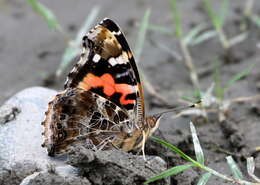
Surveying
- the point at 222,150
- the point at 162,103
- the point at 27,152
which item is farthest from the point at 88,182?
the point at 162,103

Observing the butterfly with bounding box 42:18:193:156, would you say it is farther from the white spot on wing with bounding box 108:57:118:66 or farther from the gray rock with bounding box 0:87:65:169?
the gray rock with bounding box 0:87:65:169

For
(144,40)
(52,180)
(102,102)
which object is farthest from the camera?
(144,40)

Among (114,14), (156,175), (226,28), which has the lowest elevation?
(156,175)

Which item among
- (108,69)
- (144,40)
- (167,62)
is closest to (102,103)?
(108,69)

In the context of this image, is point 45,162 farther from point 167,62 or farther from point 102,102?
point 167,62

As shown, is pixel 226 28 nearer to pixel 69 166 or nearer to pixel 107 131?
pixel 107 131

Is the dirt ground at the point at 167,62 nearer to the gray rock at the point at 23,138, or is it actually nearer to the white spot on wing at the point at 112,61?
the white spot on wing at the point at 112,61

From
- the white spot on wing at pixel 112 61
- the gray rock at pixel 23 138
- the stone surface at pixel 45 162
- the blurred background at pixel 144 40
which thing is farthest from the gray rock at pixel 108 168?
the blurred background at pixel 144 40
